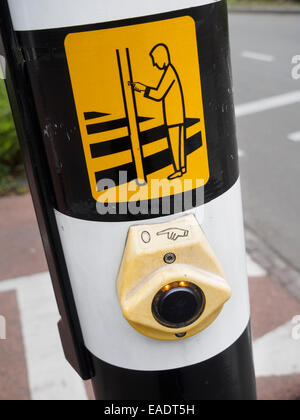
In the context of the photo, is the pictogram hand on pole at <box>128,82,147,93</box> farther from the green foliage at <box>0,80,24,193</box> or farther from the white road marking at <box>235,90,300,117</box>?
the white road marking at <box>235,90,300,117</box>

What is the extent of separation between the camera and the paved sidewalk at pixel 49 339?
272cm

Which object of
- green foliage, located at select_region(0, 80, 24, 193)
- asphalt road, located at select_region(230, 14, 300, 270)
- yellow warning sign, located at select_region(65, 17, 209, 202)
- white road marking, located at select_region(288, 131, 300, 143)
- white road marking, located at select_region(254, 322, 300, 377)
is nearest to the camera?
yellow warning sign, located at select_region(65, 17, 209, 202)

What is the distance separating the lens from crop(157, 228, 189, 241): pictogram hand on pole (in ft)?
3.52

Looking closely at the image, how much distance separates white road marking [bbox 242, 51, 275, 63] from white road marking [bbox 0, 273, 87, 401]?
797 cm

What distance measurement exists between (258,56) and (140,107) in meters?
10.2

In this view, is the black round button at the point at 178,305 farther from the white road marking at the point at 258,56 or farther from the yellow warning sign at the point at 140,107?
the white road marking at the point at 258,56

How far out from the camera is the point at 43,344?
317cm

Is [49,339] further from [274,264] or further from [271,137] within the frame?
[271,137]

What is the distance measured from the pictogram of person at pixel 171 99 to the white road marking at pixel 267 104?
21.4 feet

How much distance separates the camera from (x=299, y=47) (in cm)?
1009

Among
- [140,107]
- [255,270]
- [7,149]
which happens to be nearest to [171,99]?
[140,107]

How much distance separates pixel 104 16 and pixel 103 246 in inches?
20.4

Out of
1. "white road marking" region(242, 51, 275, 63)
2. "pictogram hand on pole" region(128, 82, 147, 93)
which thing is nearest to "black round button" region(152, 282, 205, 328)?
"pictogram hand on pole" region(128, 82, 147, 93)
